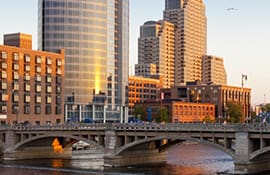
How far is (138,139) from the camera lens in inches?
4316

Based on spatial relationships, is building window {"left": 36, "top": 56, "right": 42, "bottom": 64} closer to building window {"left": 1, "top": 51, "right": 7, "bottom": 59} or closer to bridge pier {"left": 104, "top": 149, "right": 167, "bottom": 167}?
building window {"left": 1, "top": 51, "right": 7, "bottom": 59}

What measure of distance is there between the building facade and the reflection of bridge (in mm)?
49616

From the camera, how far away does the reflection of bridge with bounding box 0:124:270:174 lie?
93.2m

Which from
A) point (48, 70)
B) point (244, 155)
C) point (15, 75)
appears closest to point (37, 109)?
point (48, 70)

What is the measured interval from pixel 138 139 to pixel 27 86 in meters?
87.2

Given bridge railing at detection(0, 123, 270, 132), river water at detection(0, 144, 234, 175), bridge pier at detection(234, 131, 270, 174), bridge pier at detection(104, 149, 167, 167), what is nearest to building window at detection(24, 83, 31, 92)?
bridge railing at detection(0, 123, 270, 132)

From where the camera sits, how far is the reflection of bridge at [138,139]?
93.2 m

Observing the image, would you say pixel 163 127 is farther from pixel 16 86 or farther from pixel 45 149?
pixel 16 86

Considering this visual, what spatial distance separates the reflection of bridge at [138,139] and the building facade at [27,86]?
1953 inches

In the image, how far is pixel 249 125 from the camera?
9462 cm

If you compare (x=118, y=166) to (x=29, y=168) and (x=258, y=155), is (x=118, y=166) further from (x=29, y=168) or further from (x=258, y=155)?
(x=258, y=155)

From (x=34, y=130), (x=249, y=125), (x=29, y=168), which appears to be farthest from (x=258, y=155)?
(x=34, y=130)

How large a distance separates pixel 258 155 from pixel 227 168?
1696cm

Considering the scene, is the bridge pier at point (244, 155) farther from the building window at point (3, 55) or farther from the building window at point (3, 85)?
the building window at point (3, 85)
